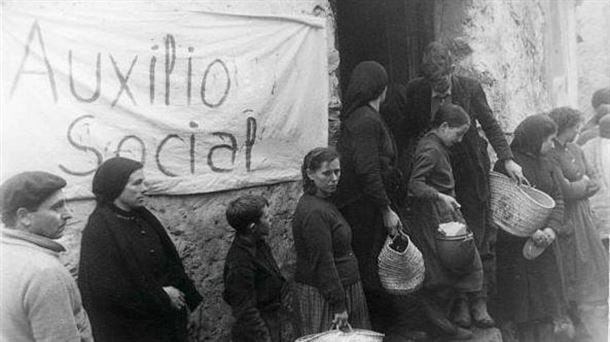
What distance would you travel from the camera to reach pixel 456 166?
5180 millimetres

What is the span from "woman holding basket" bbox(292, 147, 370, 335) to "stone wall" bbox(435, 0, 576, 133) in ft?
6.94

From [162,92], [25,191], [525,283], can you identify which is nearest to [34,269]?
[25,191]

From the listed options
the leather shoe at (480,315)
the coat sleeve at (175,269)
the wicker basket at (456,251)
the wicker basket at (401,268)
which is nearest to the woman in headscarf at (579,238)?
the leather shoe at (480,315)

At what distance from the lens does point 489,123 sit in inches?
207

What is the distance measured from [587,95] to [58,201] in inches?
265

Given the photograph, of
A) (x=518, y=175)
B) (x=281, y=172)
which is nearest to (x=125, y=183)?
(x=281, y=172)

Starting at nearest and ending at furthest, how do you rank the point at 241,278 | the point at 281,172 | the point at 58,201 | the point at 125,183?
1. the point at 58,201
2. the point at 125,183
3. the point at 241,278
4. the point at 281,172

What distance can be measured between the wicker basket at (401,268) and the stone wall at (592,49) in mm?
4310

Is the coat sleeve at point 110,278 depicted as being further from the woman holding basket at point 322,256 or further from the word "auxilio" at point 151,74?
the woman holding basket at point 322,256

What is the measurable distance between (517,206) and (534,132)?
62cm

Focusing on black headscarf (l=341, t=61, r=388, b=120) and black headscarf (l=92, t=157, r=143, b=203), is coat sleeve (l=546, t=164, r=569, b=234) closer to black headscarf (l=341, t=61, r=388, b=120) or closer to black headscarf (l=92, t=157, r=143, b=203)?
black headscarf (l=341, t=61, r=388, b=120)

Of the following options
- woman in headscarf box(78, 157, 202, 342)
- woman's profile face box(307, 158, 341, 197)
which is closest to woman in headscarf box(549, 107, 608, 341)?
woman's profile face box(307, 158, 341, 197)

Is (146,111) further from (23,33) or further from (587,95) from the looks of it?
(587,95)

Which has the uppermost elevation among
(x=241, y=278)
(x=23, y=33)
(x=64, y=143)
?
(x=23, y=33)
